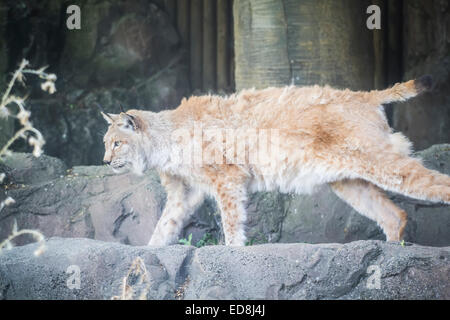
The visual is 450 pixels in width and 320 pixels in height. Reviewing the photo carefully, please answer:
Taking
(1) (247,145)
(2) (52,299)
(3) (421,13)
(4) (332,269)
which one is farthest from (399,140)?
(2) (52,299)

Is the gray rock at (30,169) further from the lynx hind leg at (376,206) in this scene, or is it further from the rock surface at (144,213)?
the lynx hind leg at (376,206)

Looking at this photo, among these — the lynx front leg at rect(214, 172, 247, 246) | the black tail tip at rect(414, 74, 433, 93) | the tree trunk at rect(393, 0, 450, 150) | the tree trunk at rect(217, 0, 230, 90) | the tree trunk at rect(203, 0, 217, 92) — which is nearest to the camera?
the black tail tip at rect(414, 74, 433, 93)

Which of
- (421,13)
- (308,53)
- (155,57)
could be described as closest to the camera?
(308,53)

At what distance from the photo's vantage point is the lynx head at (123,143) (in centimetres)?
609

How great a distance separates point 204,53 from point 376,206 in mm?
4795

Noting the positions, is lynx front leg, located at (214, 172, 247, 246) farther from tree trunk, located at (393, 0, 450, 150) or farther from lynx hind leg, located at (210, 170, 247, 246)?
tree trunk, located at (393, 0, 450, 150)

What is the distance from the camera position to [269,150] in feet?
19.4

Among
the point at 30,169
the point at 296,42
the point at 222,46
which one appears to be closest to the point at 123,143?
the point at 30,169

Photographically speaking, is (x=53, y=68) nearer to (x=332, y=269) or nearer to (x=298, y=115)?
(x=298, y=115)

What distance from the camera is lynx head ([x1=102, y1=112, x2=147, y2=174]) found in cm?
609

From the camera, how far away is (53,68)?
352 inches

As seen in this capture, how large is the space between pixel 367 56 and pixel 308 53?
33.4 inches

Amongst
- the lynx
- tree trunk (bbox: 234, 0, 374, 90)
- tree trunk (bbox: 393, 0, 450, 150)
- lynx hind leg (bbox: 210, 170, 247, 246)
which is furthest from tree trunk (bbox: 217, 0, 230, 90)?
lynx hind leg (bbox: 210, 170, 247, 246)

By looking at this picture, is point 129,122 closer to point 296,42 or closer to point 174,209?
point 174,209
